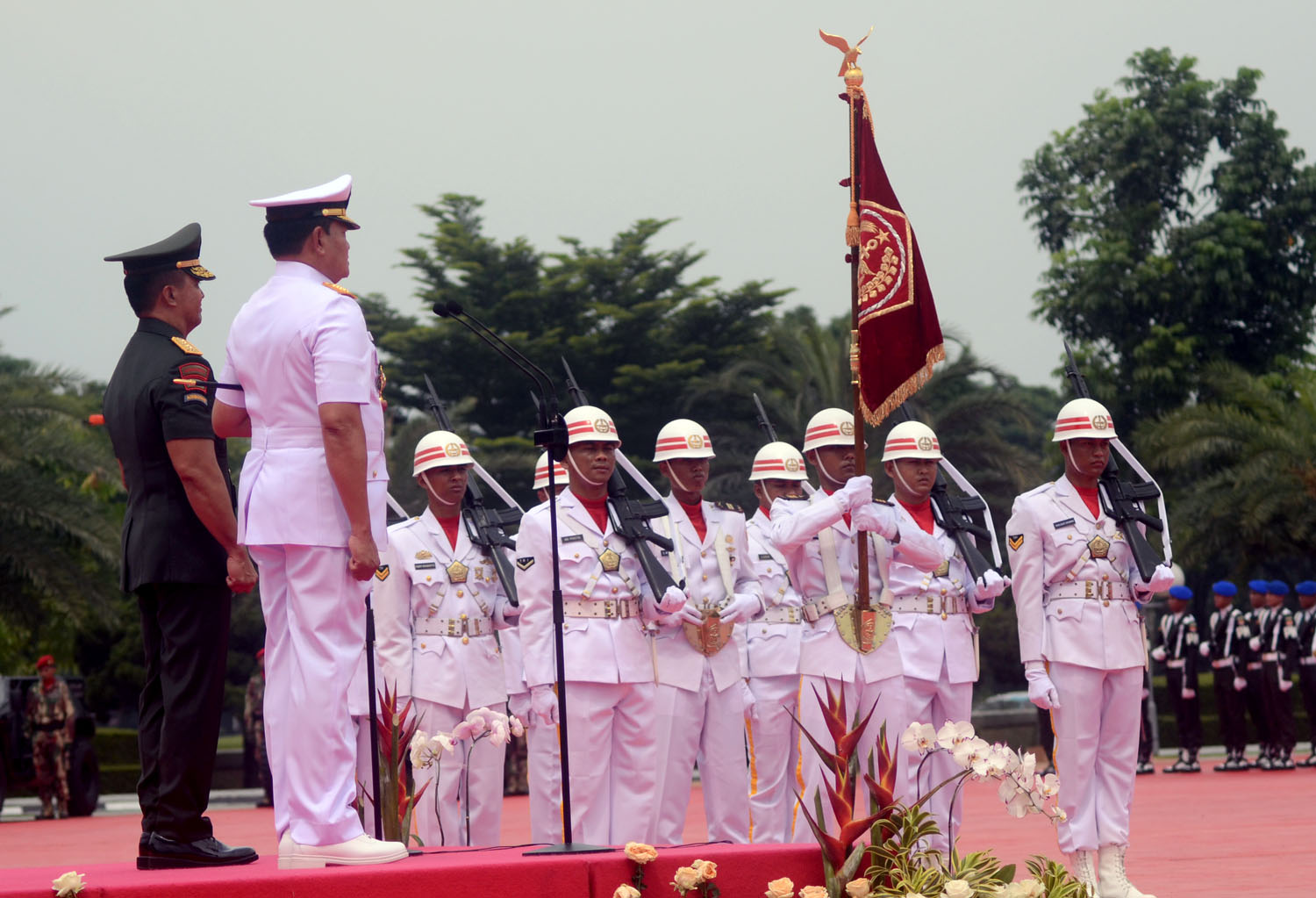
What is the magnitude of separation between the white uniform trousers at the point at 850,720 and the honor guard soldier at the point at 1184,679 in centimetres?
1200

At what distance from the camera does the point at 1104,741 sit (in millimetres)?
8438

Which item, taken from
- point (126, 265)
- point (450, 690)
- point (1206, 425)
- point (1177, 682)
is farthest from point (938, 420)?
point (126, 265)

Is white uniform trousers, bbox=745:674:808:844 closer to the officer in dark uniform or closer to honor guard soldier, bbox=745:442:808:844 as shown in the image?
honor guard soldier, bbox=745:442:808:844

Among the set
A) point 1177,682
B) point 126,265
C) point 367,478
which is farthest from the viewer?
point 1177,682

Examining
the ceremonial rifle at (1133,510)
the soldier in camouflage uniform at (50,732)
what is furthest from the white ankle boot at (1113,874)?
the soldier in camouflage uniform at (50,732)

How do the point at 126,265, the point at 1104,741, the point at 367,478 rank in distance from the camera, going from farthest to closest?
1. the point at 1104,741
2. the point at 126,265
3. the point at 367,478

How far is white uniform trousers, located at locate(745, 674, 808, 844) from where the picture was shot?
32.0ft

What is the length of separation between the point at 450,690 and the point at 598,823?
1357 millimetres

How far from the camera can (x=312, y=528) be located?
546cm

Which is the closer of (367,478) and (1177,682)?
(367,478)

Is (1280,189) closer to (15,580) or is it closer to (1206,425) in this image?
(1206,425)

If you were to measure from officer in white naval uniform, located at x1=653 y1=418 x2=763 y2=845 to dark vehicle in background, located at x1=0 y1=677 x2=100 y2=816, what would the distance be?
12.3 meters

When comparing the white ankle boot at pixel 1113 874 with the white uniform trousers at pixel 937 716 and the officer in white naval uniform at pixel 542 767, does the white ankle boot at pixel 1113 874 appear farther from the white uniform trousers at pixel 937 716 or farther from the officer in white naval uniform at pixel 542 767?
the officer in white naval uniform at pixel 542 767

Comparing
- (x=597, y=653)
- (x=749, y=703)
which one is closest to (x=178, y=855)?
(x=597, y=653)
